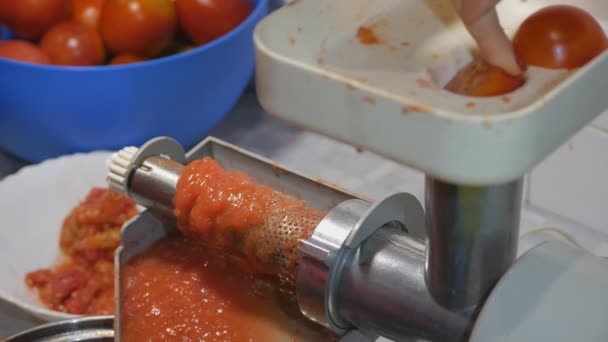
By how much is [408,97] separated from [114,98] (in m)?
0.62

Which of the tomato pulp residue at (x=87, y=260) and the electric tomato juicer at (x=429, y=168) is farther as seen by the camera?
the tomato pulp residue at (x=87, y=260)

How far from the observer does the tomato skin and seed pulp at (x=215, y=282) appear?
0.49 metres

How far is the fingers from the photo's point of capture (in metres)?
0.32

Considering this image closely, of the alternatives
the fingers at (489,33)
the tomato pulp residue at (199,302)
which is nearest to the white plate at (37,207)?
the tomato pulp residue at (199,302)

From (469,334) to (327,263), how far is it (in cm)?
9

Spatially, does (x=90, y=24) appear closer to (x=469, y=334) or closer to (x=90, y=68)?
(x=90, y=68)

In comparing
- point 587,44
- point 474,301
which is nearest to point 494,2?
point 587,44

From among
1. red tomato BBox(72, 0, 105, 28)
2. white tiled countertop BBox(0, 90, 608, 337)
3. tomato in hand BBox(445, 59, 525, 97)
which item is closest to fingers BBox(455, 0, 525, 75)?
tomato in hand BBox(445, 59, 525, 97)

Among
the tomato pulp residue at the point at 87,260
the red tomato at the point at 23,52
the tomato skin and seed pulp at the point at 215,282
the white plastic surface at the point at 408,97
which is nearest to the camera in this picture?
the white plastic surface at the point at 408,97

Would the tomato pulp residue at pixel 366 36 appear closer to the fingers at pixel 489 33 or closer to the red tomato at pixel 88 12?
the fingers at pixel 489 33

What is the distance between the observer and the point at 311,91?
30 cm

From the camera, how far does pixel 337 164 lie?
92cm

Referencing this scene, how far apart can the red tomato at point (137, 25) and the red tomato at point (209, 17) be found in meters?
0.02

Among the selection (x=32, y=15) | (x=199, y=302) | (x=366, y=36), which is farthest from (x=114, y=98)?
(x=366, y=36)
